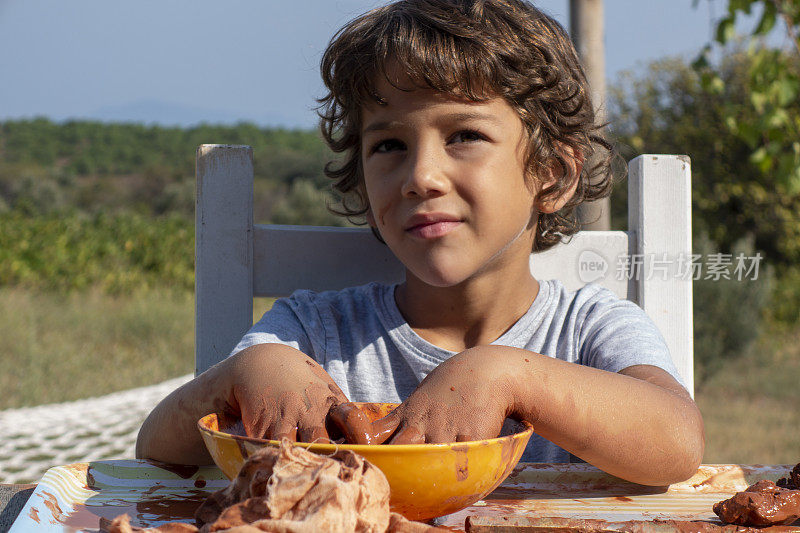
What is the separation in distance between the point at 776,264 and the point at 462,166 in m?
9.27

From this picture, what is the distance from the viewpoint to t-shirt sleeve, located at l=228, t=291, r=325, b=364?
158cm

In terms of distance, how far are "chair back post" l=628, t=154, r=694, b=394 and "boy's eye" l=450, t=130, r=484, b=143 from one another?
0.53 meters

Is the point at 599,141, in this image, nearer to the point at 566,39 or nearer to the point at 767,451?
the point at 566,39

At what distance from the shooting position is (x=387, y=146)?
149 centimetres

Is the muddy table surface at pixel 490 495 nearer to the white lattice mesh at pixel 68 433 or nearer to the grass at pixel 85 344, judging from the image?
the white lattice mesh at pixel 68 433

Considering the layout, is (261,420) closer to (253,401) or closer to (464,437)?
(253,401)

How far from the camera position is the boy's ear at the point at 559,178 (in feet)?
5.32

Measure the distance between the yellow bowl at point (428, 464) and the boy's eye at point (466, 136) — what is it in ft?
2.23

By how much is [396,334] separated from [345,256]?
0.28 m

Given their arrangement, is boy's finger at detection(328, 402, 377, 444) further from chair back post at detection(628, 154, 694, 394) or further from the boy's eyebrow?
chair back post at detection(628, 154, 694, 394)

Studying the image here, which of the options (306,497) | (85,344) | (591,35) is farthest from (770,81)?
(85,344)

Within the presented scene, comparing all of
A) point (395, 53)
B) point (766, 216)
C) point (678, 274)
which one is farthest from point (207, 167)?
point (766, 216)

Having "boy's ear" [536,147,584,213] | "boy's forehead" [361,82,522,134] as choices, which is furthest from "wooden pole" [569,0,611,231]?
"boy's forehead" [361,82,522,134]

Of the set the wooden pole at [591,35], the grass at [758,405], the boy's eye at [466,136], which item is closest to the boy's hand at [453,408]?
the boy's eye at [466,136]
